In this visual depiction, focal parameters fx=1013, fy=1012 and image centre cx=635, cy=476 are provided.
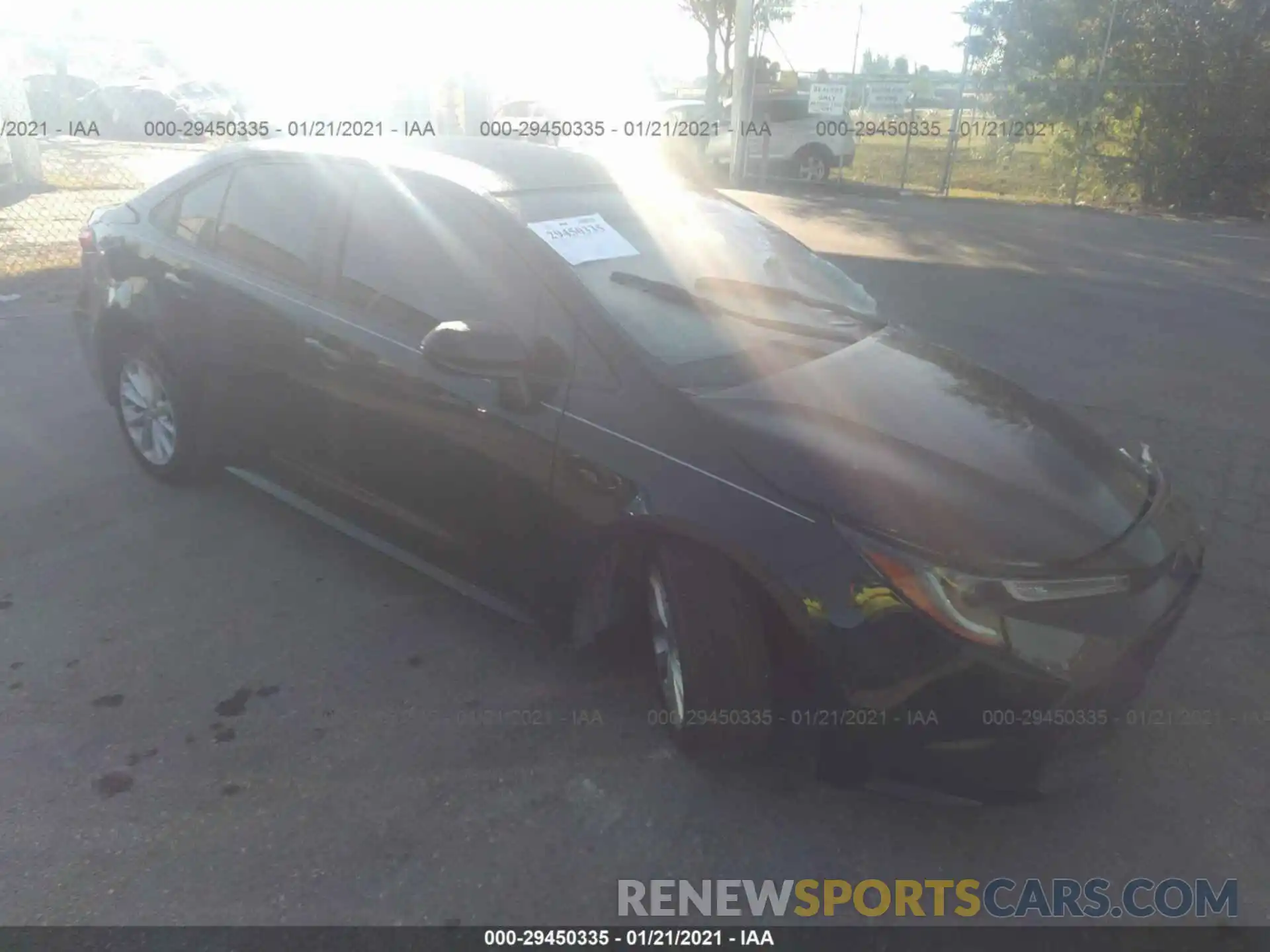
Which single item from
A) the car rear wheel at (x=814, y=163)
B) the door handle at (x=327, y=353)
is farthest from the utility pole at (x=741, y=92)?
the door handle at (x=327, y=353)

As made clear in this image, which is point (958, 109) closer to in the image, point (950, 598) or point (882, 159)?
point (882, 159)

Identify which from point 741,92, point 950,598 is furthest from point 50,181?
point 950,598

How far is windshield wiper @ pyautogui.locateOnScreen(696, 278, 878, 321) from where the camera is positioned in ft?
11.2

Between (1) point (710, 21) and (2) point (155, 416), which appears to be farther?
(1) point (710, 21)

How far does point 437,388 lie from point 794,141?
17503mm

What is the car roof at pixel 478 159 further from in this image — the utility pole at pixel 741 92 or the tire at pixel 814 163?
the tire at pixel 814 163

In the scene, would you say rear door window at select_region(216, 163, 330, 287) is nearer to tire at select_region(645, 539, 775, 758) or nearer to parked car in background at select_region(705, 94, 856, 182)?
tire at select_region(645, 539, 775, 758)

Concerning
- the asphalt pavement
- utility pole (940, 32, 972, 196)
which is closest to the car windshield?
the asphalt pavement

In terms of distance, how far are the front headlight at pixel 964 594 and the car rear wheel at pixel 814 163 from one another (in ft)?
58.5

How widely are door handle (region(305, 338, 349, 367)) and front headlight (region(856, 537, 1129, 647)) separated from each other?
1.98m

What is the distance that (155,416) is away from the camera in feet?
14.8

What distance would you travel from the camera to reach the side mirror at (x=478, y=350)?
2889 mm

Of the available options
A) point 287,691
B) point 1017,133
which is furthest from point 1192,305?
point 1017,133

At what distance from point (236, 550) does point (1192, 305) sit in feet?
26.8
